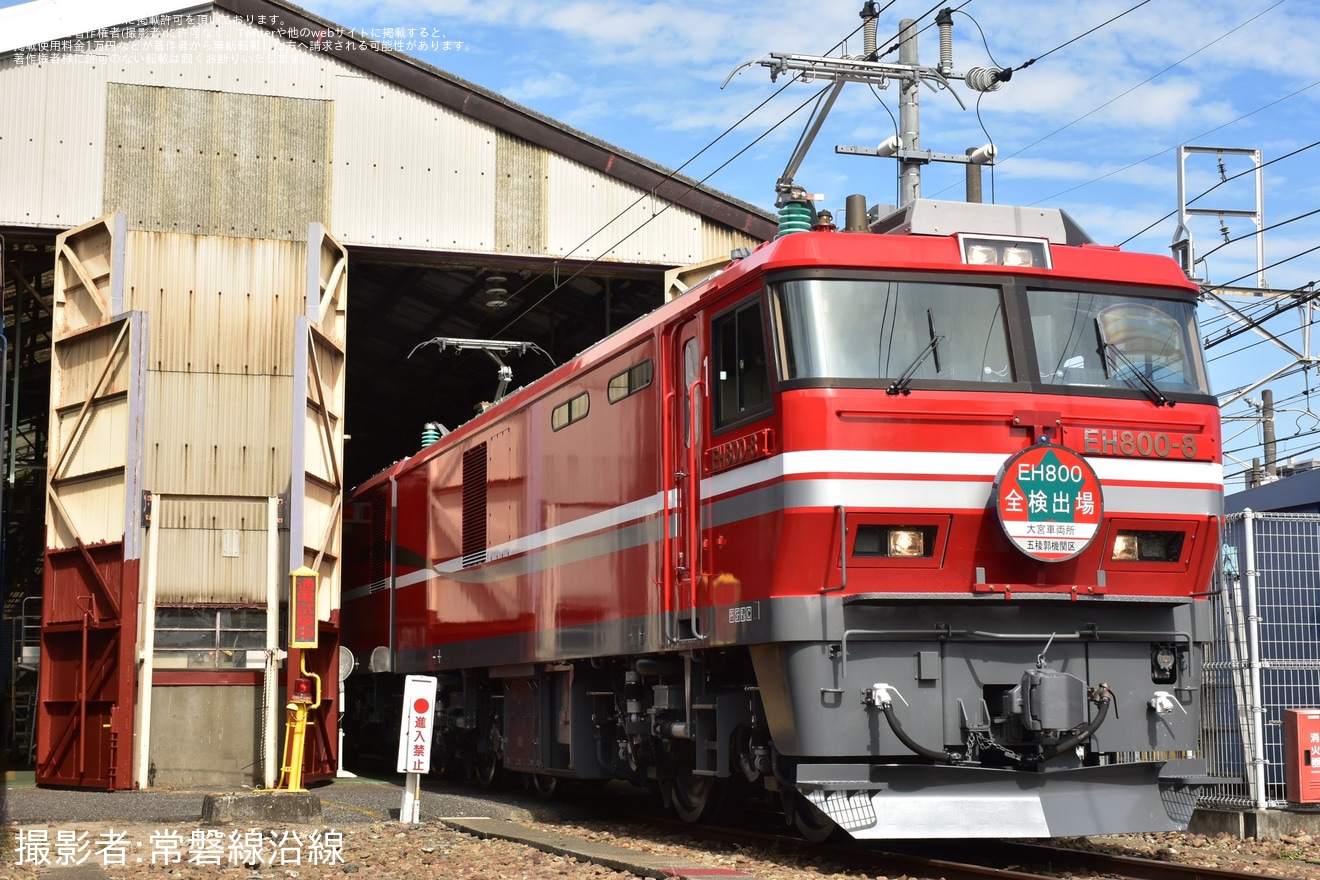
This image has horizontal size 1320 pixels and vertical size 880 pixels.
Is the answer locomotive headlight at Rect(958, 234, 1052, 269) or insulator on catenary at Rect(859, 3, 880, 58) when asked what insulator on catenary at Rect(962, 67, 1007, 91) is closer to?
insulator on catenary at Rect(859, 3, 880, 58)

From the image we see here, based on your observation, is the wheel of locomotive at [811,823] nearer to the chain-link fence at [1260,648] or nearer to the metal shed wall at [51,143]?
the chain-link fence at [1260,648]

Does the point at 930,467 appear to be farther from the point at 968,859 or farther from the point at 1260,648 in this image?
the point at 1260,648

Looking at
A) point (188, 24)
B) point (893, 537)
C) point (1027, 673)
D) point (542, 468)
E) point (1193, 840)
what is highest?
point (188, 24)

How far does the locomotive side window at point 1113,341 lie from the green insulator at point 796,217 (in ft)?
6.06

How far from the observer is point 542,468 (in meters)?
13.8

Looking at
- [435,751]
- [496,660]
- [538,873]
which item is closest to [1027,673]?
[538,873]

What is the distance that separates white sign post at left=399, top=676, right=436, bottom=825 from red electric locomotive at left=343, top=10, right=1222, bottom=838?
3.21m

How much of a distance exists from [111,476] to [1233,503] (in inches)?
698

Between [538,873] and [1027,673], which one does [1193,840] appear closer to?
[1027,673]

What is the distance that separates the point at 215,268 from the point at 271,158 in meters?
1.60

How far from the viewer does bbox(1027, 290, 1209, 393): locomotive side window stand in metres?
9.70

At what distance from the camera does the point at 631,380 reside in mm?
11609

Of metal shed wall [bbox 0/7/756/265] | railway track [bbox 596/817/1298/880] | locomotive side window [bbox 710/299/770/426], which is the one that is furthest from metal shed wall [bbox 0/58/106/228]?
railway track [bbox 596/817/1298/880]

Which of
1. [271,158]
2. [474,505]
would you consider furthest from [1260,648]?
[271,158]
